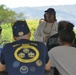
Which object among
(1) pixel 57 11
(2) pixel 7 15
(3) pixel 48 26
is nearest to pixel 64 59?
(3) pixel 48 26

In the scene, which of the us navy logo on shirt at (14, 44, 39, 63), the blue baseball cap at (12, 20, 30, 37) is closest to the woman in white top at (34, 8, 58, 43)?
the blue baseball cap at (12, 20, 30, 37)

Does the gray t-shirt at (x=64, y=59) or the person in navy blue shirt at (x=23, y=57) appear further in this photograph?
the gray t-shirt at (x=64, y=59)

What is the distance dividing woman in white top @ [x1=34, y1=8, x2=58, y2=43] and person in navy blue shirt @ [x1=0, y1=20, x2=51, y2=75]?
146cm

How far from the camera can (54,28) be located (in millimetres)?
3314

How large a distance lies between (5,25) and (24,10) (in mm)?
479

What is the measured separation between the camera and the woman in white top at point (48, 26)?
3.29 m

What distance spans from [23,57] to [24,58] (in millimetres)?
11

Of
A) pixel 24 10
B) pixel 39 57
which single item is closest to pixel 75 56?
pixel 39 57

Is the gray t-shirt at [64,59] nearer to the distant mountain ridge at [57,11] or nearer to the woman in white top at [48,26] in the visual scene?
the woman in white top at [48,26]

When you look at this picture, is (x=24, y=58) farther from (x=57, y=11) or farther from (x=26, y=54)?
(x=57, y=11)

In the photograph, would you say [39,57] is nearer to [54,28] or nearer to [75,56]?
[75,56]

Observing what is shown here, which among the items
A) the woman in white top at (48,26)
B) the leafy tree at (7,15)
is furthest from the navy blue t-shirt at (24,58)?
the leafy tree at (7,15)

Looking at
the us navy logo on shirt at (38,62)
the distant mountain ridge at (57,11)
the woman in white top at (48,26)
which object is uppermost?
the us navy logo on shirt at (38,62)

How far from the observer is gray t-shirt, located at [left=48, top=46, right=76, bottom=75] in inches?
74.5
